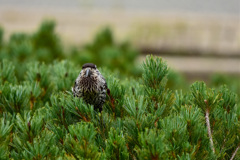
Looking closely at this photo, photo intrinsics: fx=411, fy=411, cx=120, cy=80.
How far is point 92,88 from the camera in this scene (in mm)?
1875

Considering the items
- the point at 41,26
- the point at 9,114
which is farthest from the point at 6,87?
the point at 41,26

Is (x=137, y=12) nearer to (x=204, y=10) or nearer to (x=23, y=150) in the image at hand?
(x=204, y=10)

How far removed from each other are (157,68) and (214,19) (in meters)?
7.14

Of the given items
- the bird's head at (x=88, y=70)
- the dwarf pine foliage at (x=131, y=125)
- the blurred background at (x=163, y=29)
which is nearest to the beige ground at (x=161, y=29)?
the blurred background at (x=163, y=29)

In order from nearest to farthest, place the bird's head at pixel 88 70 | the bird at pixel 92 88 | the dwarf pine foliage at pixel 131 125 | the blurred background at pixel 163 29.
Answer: the dwarf pine foliage at pixel 131 125 → the bird at pixel 92 88 → the bird's head at pixel 88 70 → the blurred background at pixel 163 29

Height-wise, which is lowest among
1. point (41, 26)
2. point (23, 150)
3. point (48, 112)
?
point (23, 150)

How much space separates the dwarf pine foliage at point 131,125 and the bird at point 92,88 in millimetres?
39

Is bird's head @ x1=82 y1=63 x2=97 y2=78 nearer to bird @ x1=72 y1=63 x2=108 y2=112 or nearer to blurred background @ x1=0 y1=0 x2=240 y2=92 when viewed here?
bird @ x1=72 y1=63 x2=108 y2=112

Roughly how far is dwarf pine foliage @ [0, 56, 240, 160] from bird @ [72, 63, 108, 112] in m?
0.04

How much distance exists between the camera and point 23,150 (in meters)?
1.48

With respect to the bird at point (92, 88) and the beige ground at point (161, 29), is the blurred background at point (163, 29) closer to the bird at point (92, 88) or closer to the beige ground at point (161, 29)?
the beige ground at point (161, 29)

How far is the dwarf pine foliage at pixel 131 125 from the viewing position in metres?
1.40

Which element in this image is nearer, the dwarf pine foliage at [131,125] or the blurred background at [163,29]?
the dwarf pine foliage at [131,125]

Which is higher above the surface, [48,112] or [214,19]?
[214,19]
